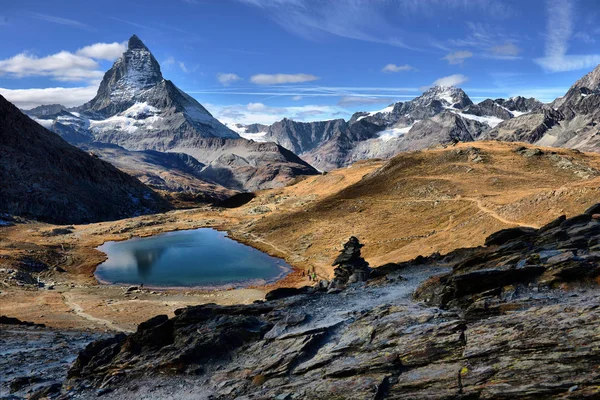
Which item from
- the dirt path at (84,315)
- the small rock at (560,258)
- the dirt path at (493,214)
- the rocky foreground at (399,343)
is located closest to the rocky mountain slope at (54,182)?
the dirt path at (84,315)

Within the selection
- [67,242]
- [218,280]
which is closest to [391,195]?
[218,280]

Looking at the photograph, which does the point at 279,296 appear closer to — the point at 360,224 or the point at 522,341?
the point at 522,341

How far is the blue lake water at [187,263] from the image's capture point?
6419 centimetres

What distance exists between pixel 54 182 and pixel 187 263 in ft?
350

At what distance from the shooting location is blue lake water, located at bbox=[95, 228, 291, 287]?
211 ft

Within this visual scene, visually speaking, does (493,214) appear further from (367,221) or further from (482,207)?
(367,221)

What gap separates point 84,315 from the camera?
43.4 m

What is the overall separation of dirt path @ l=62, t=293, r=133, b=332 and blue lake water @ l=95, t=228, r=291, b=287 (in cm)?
1288

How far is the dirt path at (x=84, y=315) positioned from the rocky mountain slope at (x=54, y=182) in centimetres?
10454

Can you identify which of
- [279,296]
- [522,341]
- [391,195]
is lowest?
[279,296]

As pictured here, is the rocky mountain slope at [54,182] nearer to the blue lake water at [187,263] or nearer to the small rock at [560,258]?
the blue lake water at [187,263]

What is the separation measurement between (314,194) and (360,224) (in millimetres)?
41422

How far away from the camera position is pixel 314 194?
118 meters

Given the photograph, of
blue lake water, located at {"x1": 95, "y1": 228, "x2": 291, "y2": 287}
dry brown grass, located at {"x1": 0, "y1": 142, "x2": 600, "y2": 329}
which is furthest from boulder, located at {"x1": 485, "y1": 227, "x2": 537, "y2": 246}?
blue lake water, located at {"x1": 95, "y1": 228, "x2": 291, "y2": 287}
